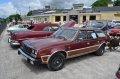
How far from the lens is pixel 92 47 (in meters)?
8.31

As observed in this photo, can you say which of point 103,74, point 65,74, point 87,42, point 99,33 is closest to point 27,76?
point 65,74

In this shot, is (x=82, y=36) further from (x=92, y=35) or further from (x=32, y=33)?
(x=32, y=33)

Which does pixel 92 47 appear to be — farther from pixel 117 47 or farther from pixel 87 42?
pixel 117 47

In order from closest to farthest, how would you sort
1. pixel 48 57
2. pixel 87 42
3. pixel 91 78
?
pixel 91 78 < pixel 48 57 < pixel 87 42

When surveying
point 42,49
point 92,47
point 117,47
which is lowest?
point 117,47

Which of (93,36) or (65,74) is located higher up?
(93,36)

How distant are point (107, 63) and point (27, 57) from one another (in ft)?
11.3

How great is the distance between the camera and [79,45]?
7.46 m

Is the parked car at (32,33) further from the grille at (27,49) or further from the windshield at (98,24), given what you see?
the grille at (27,49)

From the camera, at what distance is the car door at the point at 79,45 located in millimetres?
7164

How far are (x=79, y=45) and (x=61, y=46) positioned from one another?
106 cm

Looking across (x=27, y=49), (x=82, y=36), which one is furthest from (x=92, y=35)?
(x=27, y=49)

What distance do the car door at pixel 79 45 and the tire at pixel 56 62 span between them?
480 mm

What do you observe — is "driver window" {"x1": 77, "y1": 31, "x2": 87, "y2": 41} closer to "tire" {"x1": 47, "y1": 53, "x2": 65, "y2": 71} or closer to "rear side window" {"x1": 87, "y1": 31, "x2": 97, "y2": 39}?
"rear side window" {"x1": 87, "y1": 31, "x2": 97, "y2": 39}
